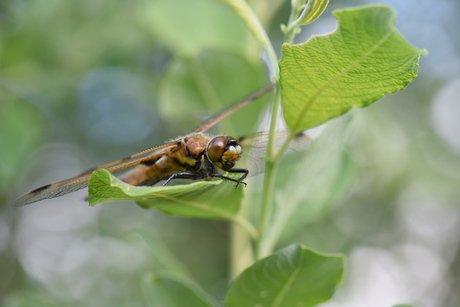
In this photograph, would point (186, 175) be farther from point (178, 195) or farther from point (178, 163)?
point (178, 195)

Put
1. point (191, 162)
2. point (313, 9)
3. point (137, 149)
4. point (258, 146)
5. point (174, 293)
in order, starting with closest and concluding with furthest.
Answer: point (313, 9) → point (174, 293) → point (191, 162) → point (258, 146) → point (137, 149)

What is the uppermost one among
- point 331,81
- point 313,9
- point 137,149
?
point 313,9

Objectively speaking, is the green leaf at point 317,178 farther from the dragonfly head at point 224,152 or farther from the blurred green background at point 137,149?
the blurred green background at point 137,149

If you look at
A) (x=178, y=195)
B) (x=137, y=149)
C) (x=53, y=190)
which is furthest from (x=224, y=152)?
(x=137, y=149)

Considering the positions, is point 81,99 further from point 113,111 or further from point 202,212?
point 202,212

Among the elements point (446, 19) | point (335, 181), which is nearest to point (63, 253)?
point (335, 181)

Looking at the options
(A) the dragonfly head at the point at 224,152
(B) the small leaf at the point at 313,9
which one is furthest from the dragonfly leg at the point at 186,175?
(B) the small leaf at the point at 313,9

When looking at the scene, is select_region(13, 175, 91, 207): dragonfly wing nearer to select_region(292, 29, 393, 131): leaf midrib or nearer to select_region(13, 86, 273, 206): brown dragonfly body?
select_region(13, 86, 273, 206): brown dragonfly body
